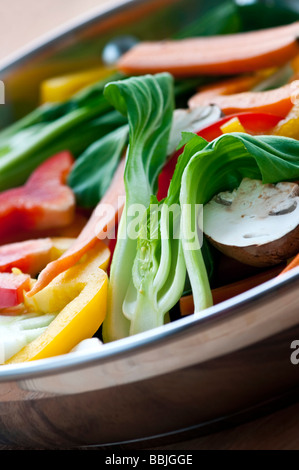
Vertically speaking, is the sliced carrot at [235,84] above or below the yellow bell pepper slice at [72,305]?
below

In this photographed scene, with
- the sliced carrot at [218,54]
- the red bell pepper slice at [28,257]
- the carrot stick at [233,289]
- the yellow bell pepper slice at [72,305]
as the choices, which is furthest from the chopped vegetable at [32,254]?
the sliced carrot at [218,54]

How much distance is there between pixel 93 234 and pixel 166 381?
0.30m

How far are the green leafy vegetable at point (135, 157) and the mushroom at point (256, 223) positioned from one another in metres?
0.11

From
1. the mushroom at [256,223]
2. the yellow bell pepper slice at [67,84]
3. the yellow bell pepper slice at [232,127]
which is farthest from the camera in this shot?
the yellow bell pepper slice at [67,84]

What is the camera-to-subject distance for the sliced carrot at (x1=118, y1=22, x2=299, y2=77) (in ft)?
4.28

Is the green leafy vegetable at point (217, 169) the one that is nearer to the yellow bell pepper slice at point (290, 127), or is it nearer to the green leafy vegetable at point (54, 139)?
the yellow bell pepper slice at point (290, 127)

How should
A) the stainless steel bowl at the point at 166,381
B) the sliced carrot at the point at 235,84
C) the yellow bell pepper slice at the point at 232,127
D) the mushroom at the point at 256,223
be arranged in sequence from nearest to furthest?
the stainless steel bowl at the point at 166,381 < the mushroom at the point at 256,223 < the yellow bell pepper slice at the point at 232,127 < the sliced carrot at the point at 235,84

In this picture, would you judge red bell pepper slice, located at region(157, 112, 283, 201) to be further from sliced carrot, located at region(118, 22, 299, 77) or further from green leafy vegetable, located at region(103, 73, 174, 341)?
sliced carrot, located at region(118, 22, 299, 77)

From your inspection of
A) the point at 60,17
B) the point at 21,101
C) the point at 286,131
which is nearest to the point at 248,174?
the point at 286,131

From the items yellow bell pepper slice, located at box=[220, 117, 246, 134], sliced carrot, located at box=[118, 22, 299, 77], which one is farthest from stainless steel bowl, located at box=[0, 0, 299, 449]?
sliced carrot, located at box=[118, 22, 299, 77]

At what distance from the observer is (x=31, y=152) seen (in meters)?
1.32

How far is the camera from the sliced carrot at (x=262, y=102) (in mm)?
1000

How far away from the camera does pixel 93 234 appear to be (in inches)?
38.0
